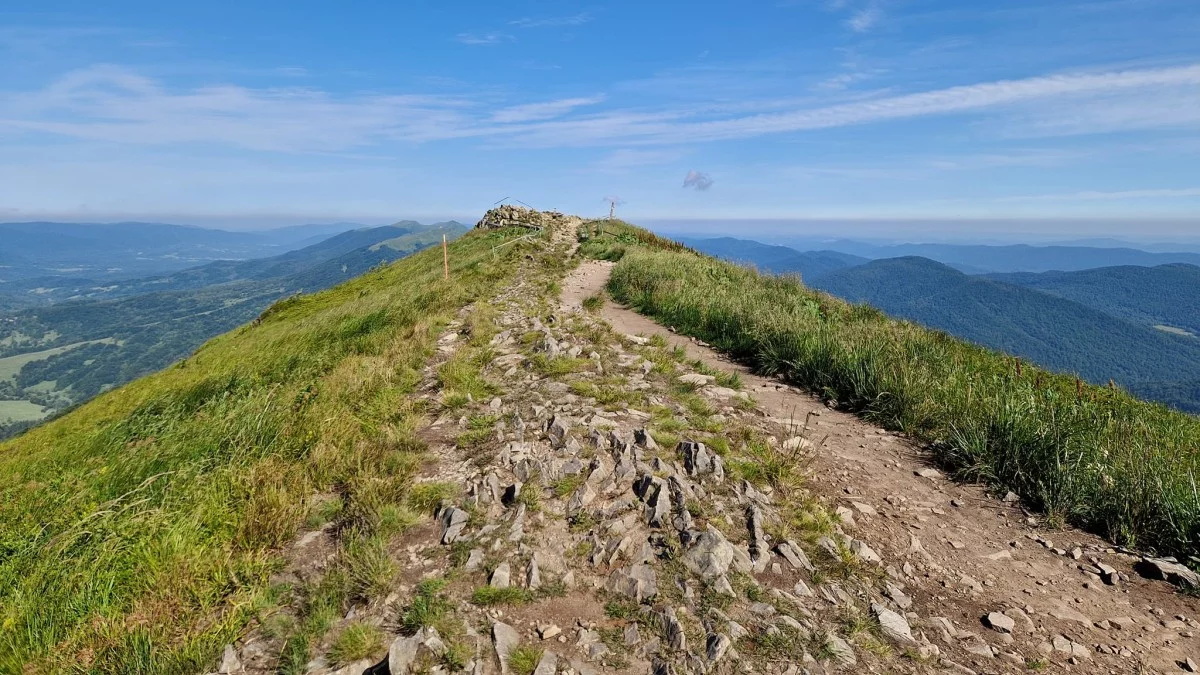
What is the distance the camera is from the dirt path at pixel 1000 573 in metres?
4.11

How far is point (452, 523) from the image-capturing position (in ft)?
17.4

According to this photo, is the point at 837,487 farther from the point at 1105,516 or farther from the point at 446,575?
the point at 446,575

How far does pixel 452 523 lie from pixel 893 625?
13.6ft

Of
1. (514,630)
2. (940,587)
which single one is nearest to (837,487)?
(940,587)

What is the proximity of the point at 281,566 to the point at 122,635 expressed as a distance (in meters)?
1.14

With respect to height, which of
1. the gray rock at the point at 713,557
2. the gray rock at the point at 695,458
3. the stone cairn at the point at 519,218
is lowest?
the gray rock at the point at 713,557

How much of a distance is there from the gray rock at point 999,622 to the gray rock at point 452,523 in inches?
191

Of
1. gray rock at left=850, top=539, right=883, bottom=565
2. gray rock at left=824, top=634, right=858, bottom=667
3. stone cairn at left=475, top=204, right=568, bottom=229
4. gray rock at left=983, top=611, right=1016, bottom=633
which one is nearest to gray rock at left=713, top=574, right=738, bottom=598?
gray rock at left=824, top=634, right=858, bottom=667

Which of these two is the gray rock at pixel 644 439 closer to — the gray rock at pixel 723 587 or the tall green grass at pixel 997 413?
the gray rock at pixel 723 587

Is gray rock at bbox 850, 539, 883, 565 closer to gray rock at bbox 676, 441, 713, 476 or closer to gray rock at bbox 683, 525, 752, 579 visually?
gray rock at bbox 683, 525, 752, 579

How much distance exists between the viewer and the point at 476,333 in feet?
41.2

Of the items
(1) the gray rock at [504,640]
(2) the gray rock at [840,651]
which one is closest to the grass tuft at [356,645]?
(1) the gray rock at [504,640]

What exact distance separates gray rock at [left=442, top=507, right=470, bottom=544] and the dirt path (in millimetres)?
4195

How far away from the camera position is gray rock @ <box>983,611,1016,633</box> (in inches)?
168
